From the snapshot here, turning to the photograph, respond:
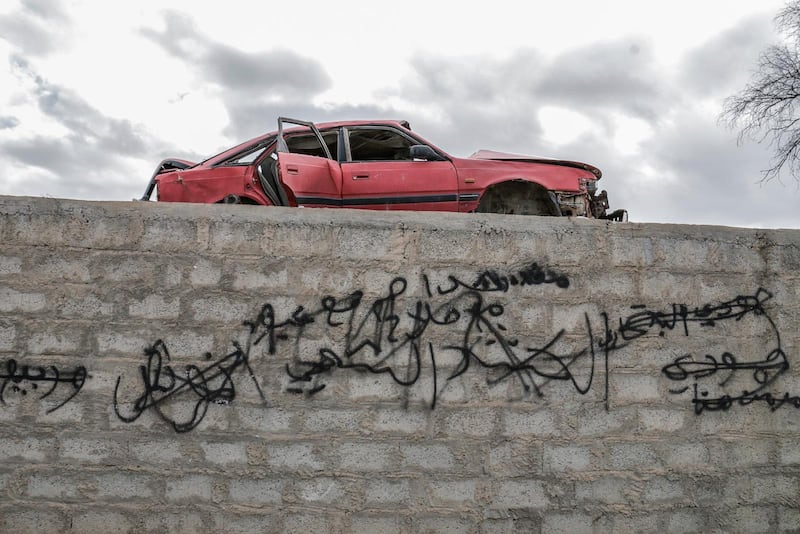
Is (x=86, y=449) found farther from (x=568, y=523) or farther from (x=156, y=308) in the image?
(x=568, y=523)

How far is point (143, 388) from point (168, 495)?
2.00ft

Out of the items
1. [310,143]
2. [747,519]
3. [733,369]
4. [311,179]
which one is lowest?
[747,519]

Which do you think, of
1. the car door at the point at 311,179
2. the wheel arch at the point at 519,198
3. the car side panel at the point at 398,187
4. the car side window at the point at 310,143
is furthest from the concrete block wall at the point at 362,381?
the car side window at the point at 310,143

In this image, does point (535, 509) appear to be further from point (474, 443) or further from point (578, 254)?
point (578, 254)

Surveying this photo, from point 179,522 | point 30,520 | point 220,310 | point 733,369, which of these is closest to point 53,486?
point 30,520

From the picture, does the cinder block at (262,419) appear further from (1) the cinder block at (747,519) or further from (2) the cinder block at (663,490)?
(1) the cinder block at (747,519)

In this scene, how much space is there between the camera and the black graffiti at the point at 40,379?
354cm

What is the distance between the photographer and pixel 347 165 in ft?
18.9

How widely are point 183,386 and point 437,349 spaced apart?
4.78 ft

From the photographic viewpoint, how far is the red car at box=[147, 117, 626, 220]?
5.64m

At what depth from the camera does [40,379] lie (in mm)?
3549

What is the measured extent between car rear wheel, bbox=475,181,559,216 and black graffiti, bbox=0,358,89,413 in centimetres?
367

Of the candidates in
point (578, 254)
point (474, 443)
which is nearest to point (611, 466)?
point (474, 443)

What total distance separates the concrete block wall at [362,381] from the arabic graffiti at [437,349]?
12mm
